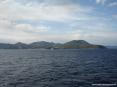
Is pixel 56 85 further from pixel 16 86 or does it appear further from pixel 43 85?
pixel 16 86

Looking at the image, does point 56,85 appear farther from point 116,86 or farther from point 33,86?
point 116,86

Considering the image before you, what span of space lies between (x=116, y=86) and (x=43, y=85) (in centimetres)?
1733

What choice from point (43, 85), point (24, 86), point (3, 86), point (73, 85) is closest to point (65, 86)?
point (73, 85)

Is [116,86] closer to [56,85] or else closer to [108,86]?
[108,86]

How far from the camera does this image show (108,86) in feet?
140

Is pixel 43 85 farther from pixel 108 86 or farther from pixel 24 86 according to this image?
pixel 108 86

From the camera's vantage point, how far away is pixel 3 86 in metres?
44.9

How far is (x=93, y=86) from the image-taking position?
43375 millimetres

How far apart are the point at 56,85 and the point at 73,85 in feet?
13.6

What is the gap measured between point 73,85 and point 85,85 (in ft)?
9.52

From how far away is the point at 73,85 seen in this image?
44.9 meters

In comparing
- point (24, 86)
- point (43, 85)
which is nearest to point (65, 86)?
point (43, 85)

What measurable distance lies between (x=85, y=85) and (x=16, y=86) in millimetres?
16767

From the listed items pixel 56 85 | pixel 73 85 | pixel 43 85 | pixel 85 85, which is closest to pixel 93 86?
pixel 85 85
